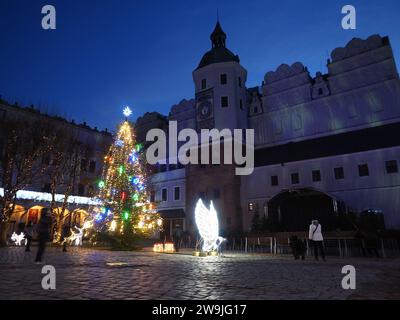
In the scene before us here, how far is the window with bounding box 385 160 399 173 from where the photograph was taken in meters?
26.1

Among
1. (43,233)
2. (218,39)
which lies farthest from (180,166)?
(43,233)

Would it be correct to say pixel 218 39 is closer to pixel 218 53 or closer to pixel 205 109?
pixel 218 53

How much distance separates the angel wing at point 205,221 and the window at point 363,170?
59.1 feet

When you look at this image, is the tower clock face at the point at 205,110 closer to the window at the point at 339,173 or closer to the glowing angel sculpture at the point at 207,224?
the window at the point at 339,173

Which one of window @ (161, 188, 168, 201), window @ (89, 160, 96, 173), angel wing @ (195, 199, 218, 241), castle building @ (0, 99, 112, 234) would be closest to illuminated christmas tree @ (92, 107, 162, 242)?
angel wing @ (195, 199, 218, 241)

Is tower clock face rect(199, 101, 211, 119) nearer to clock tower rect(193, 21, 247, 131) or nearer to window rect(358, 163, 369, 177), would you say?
clock tower rect(193, 21, 247, 131)

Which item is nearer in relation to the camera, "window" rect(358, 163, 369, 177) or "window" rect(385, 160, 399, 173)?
"window" rect(385, 160, 399, 173)

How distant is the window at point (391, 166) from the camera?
85.5 ft

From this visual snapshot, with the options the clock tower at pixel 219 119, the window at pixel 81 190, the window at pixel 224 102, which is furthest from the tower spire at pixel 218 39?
the window at pixel 81 190

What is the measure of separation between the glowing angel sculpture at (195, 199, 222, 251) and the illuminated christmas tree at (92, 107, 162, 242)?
5.72m

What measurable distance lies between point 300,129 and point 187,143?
14951 mm
